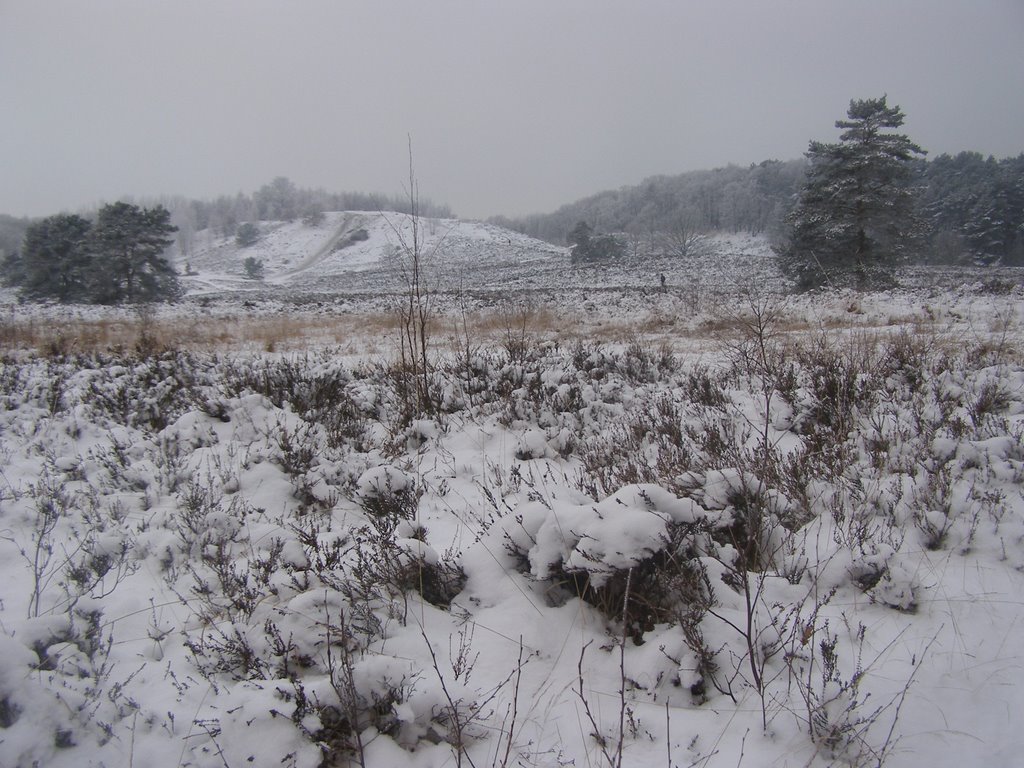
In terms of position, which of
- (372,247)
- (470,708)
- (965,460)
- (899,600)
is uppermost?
(372,247)

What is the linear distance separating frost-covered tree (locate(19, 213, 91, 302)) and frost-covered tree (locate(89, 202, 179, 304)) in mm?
2123

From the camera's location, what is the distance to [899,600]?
1849 millimetres

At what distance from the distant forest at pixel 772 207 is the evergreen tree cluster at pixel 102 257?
32.0m

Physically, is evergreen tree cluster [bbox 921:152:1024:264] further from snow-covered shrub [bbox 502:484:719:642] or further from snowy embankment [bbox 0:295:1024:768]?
snow-covered shrub [bbox 502:484:719:642]

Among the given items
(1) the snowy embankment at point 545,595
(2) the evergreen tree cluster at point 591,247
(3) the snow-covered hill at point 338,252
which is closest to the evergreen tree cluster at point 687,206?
(2) the evergreen tree cluster at point 591,247

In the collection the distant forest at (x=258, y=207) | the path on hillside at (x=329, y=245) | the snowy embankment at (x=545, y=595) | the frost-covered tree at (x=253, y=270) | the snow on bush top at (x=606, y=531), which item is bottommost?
the snowy embankment at (x=545, y=595)

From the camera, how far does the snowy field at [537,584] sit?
145 centimetres

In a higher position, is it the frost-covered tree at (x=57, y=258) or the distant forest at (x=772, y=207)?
the distant forest at (x=772, y=207)

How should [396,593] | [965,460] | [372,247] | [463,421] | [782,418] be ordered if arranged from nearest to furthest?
[396,593]
[965,460]
[782,418]
[463,421]
[372,247]

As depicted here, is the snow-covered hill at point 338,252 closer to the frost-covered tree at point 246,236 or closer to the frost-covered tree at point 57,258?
the frost-covered tree at point 246,236

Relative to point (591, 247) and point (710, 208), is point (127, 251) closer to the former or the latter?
point (591, 247)

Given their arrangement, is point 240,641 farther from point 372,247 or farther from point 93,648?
point 372,247

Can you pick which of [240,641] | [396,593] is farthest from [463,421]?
[240,641]

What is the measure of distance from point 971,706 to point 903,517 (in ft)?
3.75
